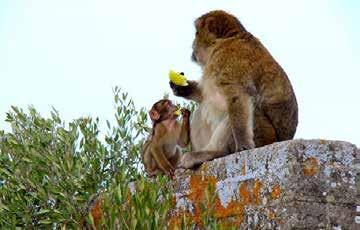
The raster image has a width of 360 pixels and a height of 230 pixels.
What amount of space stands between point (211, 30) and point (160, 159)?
146 centimetres

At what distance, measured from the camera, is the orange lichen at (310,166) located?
6609 millimetres

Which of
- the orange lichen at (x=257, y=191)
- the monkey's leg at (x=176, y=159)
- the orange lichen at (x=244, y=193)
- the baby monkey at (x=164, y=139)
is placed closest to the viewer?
the orange lichen at (x=257, y=191)

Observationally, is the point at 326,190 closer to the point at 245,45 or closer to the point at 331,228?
the point at 331,228

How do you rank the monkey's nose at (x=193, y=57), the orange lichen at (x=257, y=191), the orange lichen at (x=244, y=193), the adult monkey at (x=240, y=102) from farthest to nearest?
the monkey's nose at (x=193, y=57), the adult monkey at (x=240, y=102), the orange lichen at (x=244, y=193), the orange lichen at (x=257, y=191)

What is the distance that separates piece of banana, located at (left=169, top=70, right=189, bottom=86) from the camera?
9.12 m

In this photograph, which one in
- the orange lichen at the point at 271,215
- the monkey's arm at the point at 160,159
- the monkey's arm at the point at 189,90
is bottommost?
the orange lichen at the point at 271,215

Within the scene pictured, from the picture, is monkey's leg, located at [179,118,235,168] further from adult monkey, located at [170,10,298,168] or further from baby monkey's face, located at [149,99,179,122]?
baby monkey's face, located at [149,99,179,122]

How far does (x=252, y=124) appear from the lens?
8180 mm

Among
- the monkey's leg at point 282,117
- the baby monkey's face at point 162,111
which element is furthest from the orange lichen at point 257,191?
the baby monkey's face at point 162,111

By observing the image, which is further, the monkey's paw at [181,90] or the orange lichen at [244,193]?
the monkey's paw at [181,90]

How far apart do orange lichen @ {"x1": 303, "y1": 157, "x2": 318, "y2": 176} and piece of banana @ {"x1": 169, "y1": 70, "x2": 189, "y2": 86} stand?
274 centimetres

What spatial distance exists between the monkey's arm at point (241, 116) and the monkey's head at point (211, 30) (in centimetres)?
97

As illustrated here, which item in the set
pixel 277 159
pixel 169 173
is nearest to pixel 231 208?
pixel 277 159

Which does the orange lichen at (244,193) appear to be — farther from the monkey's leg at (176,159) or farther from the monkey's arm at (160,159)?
the monkey's leg at (176,159)
